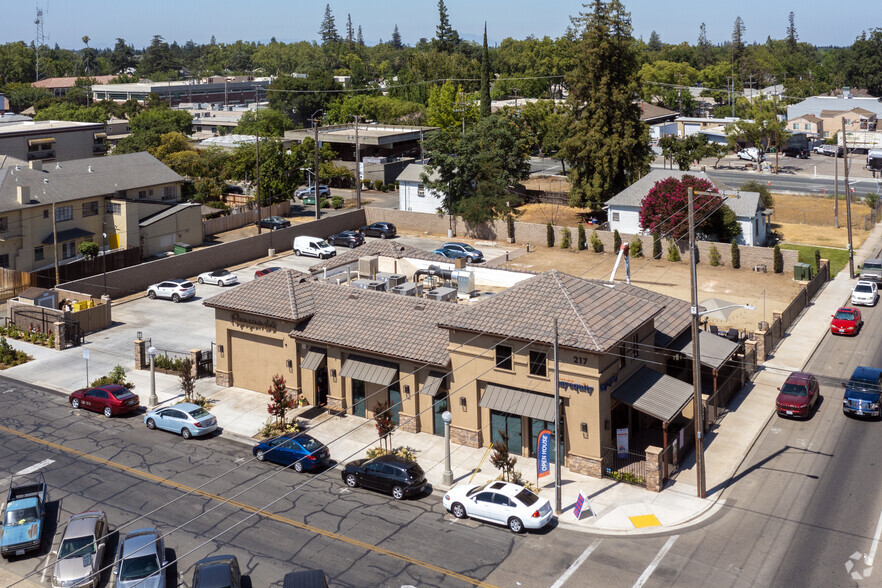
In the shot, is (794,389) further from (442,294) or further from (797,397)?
(442,294)

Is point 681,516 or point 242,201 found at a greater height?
point 242,201

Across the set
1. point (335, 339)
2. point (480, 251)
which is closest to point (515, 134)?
point (480, 251)

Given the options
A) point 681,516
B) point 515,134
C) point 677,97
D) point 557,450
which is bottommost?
point 681,516

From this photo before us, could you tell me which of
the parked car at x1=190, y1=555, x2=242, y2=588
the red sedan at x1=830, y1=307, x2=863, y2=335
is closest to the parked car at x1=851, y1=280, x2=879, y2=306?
the red sedan at x1=830, y1=307, x2=863, y2=335

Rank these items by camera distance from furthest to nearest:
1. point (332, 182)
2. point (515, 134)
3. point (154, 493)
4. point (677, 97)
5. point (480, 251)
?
point (677, 97) → point (332, 182) → point (515, 134) → point (480, 251) → point (154, 493)

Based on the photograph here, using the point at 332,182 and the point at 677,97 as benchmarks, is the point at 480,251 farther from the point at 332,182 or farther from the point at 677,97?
the point at 677,97

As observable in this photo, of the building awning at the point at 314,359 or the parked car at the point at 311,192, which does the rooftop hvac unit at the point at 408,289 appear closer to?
the building awning at the point at 314,359

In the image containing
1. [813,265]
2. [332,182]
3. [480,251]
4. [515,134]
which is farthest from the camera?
[332,182]
